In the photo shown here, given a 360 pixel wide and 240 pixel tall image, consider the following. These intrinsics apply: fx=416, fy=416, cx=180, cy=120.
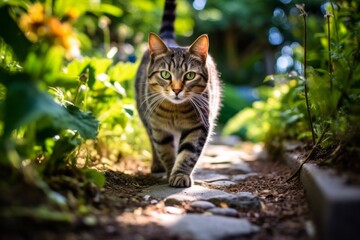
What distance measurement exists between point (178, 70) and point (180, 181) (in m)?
0.72

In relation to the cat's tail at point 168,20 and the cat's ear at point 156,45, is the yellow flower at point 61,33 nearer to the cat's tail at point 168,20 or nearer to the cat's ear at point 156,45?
the cat's ear at point 156,45

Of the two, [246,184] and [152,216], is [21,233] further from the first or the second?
[246,184]

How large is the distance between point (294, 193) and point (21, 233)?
54.9 inches

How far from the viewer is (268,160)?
152 inches

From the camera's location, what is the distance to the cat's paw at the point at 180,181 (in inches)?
96.9

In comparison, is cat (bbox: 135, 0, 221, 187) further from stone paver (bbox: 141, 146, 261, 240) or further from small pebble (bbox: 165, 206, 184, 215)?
small pebble (bbox: 165, 206, 184, 215)

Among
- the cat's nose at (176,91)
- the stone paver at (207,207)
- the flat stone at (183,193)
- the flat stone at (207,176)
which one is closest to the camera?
the stone paver at (207,207)

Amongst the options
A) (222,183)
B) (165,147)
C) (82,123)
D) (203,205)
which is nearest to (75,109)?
(82,123)

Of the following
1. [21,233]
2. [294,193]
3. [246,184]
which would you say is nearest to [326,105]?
[294,193]

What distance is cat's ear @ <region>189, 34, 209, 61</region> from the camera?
276cm

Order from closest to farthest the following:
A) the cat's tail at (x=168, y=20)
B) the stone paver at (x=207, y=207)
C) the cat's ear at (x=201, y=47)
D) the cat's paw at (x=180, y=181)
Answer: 1. the stone paver at (x=207, y=207)
2. the cat's paw at (x=180, y=181)
3. the cat's ear at (x=201, y=47)
4. the cat's tail at (x=168, y=20)

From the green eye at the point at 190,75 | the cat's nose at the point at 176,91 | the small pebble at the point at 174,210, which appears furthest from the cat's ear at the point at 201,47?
the small pebble at the point at 174,210

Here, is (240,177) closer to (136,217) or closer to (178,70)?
(178,70)

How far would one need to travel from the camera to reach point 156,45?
2809 millimetres
